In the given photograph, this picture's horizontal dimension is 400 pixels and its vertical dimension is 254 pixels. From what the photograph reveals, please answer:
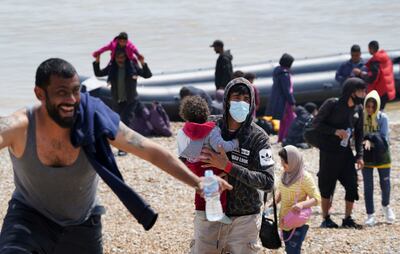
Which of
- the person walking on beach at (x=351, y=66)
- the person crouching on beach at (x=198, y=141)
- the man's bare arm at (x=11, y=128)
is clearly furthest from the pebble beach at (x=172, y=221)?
the man's bare arm at (x=11, y=128)

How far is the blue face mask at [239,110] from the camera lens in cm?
677

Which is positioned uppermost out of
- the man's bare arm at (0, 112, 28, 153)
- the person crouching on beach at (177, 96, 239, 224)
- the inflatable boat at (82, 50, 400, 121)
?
Result: the man's bare arm at (0, 112, 28, 153)

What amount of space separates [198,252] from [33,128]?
182 cm

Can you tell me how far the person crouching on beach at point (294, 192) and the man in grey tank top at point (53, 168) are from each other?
103 inches

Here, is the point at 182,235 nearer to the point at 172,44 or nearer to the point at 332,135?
the point at 332,135

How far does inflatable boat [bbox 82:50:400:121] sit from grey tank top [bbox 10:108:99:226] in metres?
10.6

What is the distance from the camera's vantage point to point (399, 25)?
3031 centimetres

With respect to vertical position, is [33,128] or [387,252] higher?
[33,128]

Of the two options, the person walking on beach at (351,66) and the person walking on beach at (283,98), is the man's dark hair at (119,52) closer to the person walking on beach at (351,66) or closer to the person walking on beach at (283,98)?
the person walking on beach at (283,98)

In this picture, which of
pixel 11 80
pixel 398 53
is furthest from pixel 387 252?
pixel 11 80

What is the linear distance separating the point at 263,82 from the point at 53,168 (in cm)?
1264

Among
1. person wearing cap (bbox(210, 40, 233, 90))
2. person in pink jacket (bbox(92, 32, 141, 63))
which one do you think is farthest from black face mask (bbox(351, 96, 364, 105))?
person wearing cap (bbox(210, 40, 233, 90))

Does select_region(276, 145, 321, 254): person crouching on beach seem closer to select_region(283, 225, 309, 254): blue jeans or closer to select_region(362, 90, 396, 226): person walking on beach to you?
select_region(283, 225, 309, 254): blue jeans

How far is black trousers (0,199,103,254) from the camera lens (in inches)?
222
